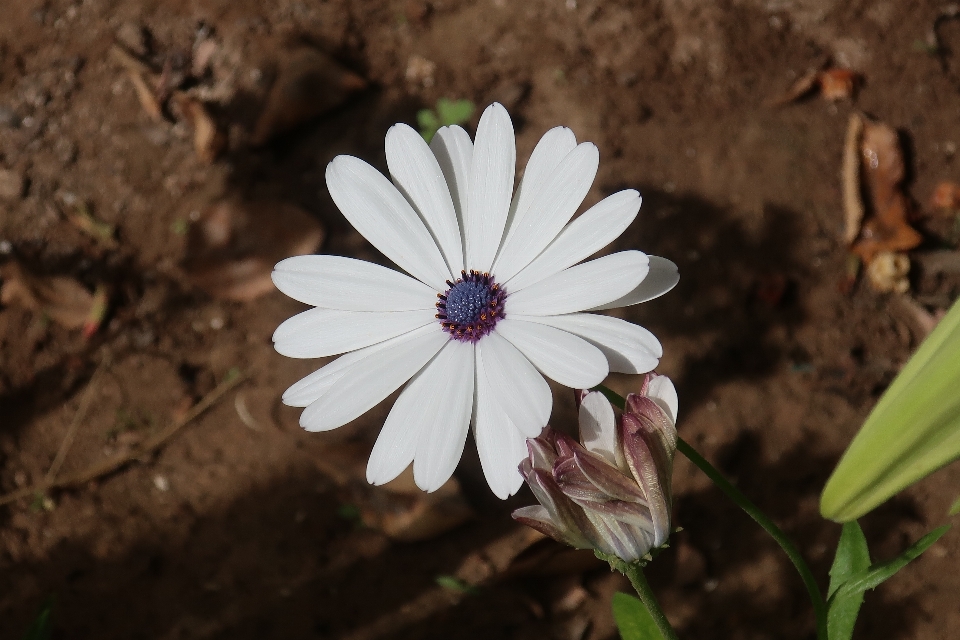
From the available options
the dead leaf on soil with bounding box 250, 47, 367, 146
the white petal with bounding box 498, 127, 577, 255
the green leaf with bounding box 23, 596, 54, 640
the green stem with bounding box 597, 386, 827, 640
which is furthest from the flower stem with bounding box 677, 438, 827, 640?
the dead leaf on soil with bounding box 250, 47, 367, 146

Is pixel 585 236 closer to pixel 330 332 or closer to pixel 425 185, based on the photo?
pixel 425 185

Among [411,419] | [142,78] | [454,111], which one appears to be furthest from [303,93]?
[411,419]

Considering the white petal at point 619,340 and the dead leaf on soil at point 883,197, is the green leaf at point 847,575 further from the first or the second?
the dead leaf on soil at point 883,197

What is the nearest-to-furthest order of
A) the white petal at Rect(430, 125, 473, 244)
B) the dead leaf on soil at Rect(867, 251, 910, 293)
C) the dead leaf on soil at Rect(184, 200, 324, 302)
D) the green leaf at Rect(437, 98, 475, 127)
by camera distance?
1. the white petal at Rect(430, 125, 473, 244)
2. the dead leaf on soil at Rect(867, 251, 910, 293)
3. the dead leaf on soil at Rect(184, 200, 324, 302)
4. the green leaf at Rect(437, 98, 475, 127)

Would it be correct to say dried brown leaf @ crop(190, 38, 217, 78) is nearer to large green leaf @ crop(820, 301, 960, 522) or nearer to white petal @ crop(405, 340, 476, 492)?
white petal @ crop(405, 340, 476, 492)

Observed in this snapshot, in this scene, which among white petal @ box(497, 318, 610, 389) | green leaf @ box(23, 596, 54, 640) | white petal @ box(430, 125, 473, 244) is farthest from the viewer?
green leaf @ box(23, 596, 54, 640)
